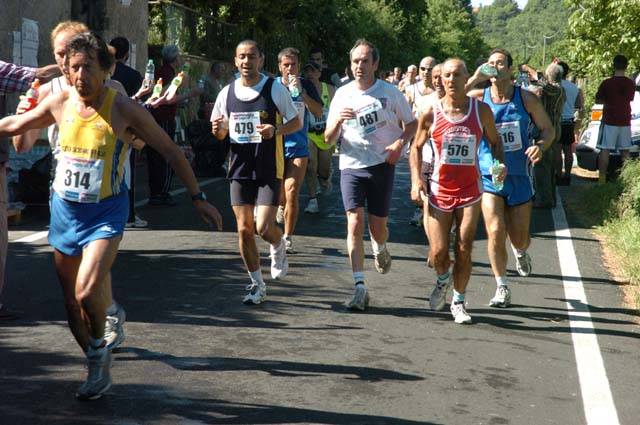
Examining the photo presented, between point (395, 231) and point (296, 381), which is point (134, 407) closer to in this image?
point (296, 381)

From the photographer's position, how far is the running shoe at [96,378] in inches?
212

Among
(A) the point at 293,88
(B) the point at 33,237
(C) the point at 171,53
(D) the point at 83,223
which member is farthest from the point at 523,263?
(C) the point at 171,53

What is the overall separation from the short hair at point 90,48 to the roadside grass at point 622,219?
507 cm

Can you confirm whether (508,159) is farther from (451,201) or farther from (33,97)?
(33,97)

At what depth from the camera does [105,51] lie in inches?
212

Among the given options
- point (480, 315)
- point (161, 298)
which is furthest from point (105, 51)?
point (480, 315)

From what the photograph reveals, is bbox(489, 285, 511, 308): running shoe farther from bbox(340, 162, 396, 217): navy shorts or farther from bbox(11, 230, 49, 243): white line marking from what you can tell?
bbox(11, 230, 49, 243): white line marking

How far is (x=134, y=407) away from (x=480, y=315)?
3490 mm

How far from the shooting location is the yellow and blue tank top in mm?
5434

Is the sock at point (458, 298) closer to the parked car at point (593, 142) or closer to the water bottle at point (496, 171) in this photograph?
the water bottle at point (496, 171)

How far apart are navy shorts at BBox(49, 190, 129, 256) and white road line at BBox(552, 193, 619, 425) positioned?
2.70 m

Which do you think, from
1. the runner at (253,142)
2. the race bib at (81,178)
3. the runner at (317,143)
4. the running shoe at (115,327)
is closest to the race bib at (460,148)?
the runner at (253,142)

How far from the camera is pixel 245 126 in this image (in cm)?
819

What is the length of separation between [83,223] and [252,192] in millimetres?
2847
